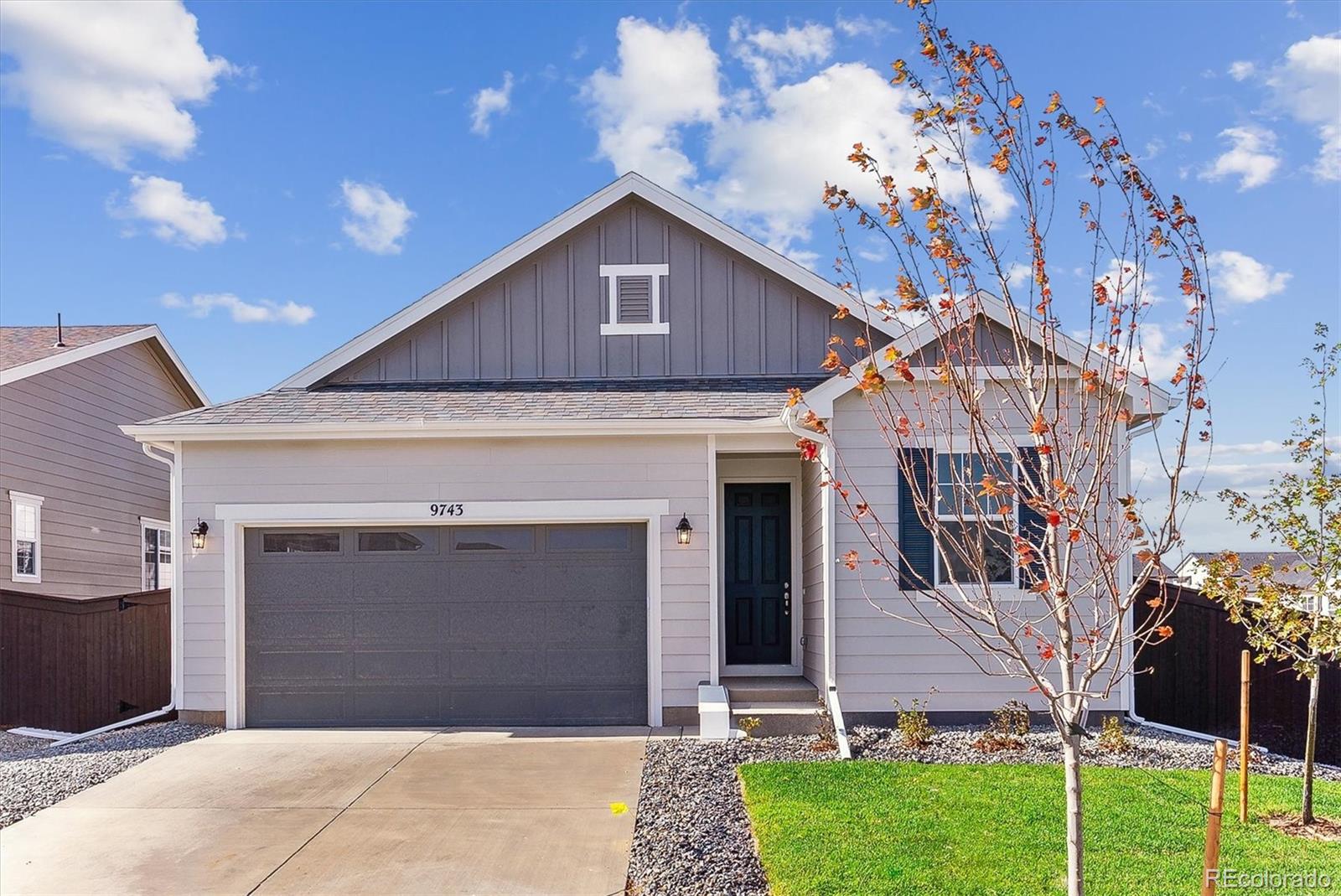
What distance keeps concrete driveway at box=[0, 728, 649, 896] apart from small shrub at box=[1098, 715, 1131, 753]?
12.9ft

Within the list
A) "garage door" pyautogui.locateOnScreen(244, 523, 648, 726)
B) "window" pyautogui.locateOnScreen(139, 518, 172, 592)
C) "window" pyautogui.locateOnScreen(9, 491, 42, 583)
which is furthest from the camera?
"window" pyautogui.locateOnScreen(139, 518, 172, 592)

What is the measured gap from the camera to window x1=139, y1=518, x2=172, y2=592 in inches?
671

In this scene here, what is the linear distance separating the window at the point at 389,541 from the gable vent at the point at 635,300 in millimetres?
3436

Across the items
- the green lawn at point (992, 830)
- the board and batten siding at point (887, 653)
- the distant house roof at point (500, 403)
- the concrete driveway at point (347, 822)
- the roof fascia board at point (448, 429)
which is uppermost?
the distant house roof at point (500, 403)

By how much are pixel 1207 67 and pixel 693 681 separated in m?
7.25

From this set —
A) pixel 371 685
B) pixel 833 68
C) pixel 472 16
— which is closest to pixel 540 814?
pixel 371 685

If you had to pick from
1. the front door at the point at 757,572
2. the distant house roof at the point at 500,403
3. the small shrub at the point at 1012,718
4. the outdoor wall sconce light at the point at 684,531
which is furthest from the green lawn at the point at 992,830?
the distant house roof at the point at 500,403

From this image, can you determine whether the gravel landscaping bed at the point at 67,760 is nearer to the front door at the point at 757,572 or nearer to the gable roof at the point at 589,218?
the gable roof at the point at 589,218

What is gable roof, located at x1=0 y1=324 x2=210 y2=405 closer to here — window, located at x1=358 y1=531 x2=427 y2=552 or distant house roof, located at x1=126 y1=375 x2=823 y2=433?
distant house roof, located at x1=126 y1=375 x2=823 y2=433

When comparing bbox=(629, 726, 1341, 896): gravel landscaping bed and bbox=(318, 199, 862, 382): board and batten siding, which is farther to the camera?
bbox=(318, 199, 862, 382): board and batten siding

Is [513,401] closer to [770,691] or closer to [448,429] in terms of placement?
[448,429]

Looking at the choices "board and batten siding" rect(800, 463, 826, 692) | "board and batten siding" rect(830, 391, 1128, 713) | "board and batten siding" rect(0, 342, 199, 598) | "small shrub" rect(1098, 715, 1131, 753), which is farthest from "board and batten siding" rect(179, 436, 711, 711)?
"board and batten siding" rect(0, 342, 199, 598)

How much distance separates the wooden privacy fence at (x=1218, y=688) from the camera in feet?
32.0

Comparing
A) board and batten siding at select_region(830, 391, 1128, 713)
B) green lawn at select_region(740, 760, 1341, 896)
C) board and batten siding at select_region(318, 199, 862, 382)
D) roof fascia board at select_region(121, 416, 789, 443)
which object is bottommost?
green lawn at select_region(740, 760, 1341, 896)
